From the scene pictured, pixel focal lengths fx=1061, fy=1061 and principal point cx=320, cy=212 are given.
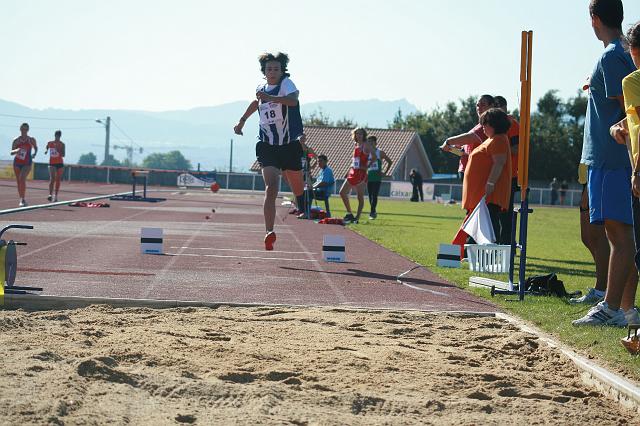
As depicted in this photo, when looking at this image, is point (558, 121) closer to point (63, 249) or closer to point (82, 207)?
point (82, 207)

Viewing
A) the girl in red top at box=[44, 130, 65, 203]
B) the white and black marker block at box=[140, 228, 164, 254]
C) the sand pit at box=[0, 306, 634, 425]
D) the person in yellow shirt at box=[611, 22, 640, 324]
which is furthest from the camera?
the girl in red top at box=[44, 130, 65, 203]

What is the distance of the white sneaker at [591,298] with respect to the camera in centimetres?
862

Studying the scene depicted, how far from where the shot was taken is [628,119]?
19.7 ft

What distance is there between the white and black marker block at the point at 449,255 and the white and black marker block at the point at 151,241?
3.18m

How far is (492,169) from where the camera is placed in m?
11.8

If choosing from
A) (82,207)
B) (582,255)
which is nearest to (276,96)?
(582,255)

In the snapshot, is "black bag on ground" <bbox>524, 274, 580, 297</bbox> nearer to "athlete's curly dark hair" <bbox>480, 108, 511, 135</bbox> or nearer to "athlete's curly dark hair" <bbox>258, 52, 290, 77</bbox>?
"athlete's curly dark hair" <bbox>480, 108, 511, 135</bbox>

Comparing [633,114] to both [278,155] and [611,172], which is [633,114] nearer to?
[611,172]

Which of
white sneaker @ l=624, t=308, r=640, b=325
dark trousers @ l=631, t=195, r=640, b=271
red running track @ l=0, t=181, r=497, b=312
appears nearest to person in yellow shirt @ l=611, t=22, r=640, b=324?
dark trousers @ l=631, t=195, r=640, b=271

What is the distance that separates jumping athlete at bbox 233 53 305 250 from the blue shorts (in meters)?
4.53

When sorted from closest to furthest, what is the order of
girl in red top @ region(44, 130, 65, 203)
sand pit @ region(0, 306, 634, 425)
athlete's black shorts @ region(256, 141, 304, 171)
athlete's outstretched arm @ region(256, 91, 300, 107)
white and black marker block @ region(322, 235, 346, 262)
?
sand pit @ region(0, 306, 634, 425)
athlete's outstretched arm @ region(256, 91, 300, 107)
athlete's black shorts @ region(256, 141, 304, 171)
white and black marker block @ region(322, 235, 346, 262)
girl in red top @ region(44, 130, 65, 203)

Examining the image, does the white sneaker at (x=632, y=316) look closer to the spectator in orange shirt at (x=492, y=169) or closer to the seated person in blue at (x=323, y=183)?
the spectator in orange shirt at (x=492, y=169)

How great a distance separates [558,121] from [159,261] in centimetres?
9522

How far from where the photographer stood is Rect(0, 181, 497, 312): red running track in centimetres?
848
